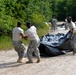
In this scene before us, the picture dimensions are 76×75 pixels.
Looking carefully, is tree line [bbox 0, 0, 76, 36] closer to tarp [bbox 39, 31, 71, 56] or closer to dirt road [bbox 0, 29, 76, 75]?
tarp [bbox 39, 31, 71, 56]

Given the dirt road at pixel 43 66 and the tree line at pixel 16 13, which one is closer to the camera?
the dirt road at pixel 43 66

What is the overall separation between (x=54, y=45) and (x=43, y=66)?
368cm

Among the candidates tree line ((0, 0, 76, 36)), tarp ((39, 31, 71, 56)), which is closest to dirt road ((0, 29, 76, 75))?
tarp ((39, 31, 71, 56))

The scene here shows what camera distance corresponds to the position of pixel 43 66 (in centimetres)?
1315

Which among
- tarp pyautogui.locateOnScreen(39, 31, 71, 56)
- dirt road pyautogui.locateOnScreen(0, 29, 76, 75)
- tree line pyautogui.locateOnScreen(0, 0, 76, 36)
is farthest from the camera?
tree line pyautogui.locateOnScreen(0, 0, 76, 36)

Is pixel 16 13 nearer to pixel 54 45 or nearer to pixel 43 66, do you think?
pixel 54 45

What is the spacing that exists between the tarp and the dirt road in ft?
1.96

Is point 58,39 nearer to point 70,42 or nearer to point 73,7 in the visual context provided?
point 70,42

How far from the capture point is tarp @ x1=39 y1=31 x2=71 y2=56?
53.1ft

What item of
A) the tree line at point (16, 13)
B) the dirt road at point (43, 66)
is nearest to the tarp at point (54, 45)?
the dirt road at point (43, 66)

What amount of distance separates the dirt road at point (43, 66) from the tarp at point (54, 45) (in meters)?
0.60

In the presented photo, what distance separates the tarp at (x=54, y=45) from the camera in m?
16.2

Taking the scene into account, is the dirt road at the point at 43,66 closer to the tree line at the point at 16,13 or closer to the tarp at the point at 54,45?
the tarp at the point at 54,45

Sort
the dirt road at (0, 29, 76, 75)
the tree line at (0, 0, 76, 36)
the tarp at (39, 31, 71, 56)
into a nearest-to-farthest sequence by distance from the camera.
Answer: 1. the dirt road at (0, 29, 76, 75)
2. the tarp at (39, 31, 71, 56)
3. the tree line at (0, 0, 76, 36)
